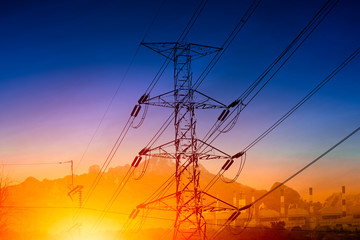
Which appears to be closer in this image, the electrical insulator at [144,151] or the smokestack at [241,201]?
the electrical insulator at [144,151]

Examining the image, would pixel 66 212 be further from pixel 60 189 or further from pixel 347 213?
pixel 347 213

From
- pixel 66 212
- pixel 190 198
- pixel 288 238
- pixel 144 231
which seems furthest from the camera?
pixel 66 212

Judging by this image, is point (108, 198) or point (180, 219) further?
point (108, 198)

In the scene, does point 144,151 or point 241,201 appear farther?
point 241,201

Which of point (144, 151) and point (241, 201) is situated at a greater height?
point (144, 151)

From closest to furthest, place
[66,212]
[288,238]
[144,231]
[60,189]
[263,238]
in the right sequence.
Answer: [288,238], [263,238], [144,231], [66,212], [60,189]

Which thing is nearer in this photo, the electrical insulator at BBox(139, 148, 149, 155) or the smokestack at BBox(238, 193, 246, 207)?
the electrical insulator at BBox(139, 148, 149, 155)

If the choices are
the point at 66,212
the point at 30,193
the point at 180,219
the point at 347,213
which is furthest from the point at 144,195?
the point at 180,219

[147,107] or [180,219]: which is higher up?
[147,107]

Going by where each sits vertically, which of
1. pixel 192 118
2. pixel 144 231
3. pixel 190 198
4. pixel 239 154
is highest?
pixel 192 118

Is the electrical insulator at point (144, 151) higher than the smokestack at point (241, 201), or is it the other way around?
the electrical insulator at point (144, 151)

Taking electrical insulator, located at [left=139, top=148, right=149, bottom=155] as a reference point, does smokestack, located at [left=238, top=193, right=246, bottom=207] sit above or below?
below
